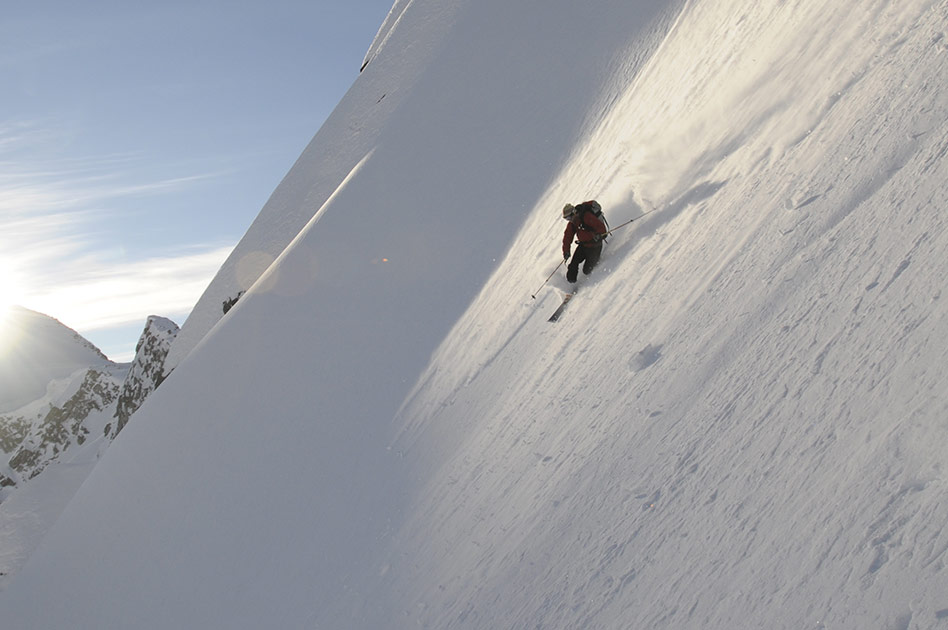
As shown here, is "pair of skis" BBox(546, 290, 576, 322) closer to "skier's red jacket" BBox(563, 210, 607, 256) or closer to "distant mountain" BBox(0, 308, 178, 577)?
"skier's red jacket" BBox(563, 210, 607, 256)

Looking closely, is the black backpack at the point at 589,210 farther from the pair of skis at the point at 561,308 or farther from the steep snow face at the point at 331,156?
the steep snow face at the point at 331,156

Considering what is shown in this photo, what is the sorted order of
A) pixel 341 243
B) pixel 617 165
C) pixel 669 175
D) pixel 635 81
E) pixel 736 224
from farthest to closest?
pixel 341 243, pixel 635 81, pixel 617 165, pixel 669 175, pixel 736 224

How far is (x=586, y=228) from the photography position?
8492 mm

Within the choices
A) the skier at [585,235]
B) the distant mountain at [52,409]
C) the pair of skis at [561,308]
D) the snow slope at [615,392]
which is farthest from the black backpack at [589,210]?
the distant mountain at [52,409]

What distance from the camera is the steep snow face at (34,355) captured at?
55094 millimetres

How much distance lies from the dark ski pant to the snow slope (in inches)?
9.7

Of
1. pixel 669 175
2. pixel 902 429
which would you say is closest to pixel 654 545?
pixel 902 429

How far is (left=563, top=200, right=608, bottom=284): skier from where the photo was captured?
27.9ft

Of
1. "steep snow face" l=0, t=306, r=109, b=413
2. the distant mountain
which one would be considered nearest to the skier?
the distant mountain

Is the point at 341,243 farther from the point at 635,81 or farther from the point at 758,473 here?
the point at 758,473

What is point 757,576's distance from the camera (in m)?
3.01

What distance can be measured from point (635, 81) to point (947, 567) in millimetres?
14761

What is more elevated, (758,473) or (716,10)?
(716,10)

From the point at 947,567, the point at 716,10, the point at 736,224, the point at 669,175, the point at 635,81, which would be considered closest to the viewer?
the point at 947,567
